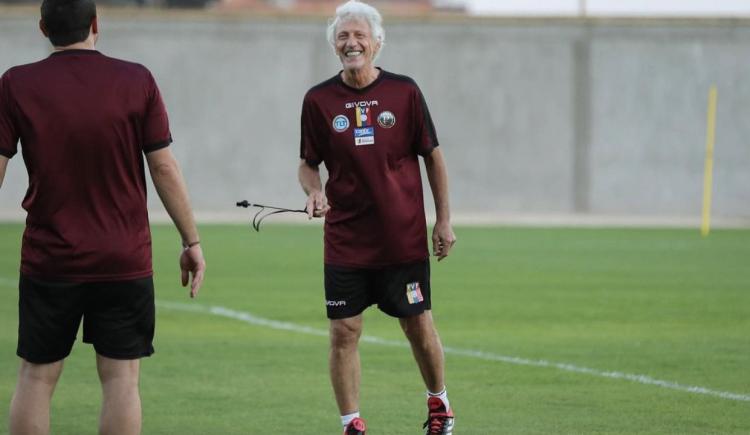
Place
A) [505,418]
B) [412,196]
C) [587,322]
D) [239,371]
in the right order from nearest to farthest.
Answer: [412,196], [505,418], [239,371], [587,322]

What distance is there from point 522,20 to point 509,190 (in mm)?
3796

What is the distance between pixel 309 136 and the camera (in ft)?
25.8

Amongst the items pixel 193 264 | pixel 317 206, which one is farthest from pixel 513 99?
pixel 193 264

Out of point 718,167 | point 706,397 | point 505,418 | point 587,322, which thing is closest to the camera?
point 505,418

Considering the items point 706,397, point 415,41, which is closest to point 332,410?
point 706,397

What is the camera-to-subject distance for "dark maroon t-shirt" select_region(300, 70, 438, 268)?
766 cm

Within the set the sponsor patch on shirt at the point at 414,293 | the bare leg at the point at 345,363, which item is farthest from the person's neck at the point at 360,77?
the bare leg at the point at 345,363

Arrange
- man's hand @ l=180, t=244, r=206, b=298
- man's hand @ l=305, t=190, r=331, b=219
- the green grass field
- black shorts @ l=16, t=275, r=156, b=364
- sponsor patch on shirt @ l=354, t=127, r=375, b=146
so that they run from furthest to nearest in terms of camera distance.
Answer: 1. the green grass field
2. sponsor patch on shirt @ l=354, t=127, r=375, b=146
3. man's hand @ l=305, t=190, r=331, b=219
4. man's hand @ l=180, t=244, r=206, b=298
5. black shorts @ l=16, t=275, r=156, b=364

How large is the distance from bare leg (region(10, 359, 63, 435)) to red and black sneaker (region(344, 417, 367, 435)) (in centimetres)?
199

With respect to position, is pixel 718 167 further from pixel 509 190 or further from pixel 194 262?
pixel 194 262

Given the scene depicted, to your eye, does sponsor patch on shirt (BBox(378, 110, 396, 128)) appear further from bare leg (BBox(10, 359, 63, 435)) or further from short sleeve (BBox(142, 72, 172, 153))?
bare leg (BBox(10, 359, 63, 435))

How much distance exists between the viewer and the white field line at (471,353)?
9477 mm

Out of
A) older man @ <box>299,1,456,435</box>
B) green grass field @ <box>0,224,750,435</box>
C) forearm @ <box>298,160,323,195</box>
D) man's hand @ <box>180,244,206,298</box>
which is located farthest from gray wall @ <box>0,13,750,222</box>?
man's hand @ <box>180,244,206,298</box>

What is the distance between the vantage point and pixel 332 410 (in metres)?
8.90
